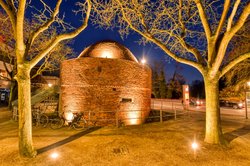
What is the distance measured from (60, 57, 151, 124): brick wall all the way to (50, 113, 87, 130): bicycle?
2.77 ft

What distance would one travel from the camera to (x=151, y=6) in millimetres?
9117

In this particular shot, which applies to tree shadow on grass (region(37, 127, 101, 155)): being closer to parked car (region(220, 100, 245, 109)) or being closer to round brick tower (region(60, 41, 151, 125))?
round brick tower (region(60, 41, 151, 125))

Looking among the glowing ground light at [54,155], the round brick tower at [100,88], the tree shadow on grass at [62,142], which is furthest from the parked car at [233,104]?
the glowing ground light at [54,155]

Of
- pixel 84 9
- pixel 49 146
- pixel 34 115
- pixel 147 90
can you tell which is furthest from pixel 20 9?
pixel 147 90

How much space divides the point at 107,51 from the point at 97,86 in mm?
3855

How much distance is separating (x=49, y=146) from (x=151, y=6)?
7.86 m

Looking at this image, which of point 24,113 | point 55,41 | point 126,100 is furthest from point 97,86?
point 24,113

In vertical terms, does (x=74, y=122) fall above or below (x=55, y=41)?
below

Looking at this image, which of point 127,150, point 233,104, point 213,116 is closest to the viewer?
point 127,150

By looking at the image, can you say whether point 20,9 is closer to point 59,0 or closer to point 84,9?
point 59,0

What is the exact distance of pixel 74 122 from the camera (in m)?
11.0

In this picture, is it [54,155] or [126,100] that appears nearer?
[54,155]

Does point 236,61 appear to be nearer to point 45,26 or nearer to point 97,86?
point 45,26

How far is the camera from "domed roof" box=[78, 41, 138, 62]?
1495cm
